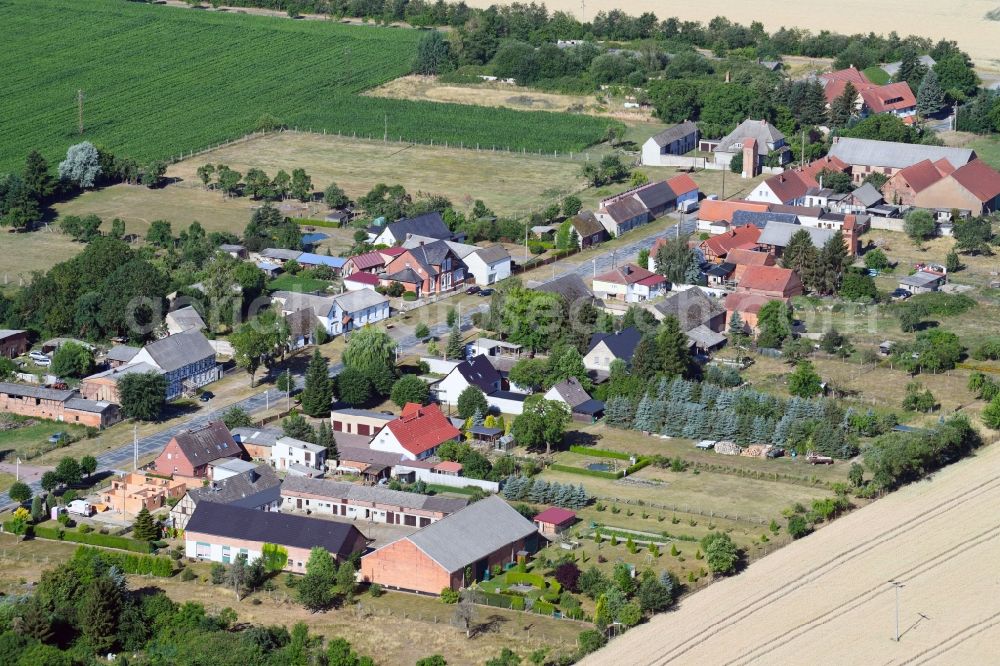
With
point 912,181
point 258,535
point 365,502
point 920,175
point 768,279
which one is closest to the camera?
point 258,535

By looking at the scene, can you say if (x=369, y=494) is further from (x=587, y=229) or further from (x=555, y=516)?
(x=587, y=229)

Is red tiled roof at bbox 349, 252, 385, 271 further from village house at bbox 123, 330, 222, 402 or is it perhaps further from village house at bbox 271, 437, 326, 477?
village house at bbox 271, 437, 326, 477

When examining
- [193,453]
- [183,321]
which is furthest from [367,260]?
[193,453]

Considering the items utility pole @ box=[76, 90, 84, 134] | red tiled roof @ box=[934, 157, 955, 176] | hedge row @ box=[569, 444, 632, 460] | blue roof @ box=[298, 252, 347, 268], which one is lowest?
utility pole @ box=[76, 90, 84, 134]

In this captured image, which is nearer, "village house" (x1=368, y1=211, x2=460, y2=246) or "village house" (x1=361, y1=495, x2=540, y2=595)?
"village house" (x1=361, y1=495, x2=540, y2=595)

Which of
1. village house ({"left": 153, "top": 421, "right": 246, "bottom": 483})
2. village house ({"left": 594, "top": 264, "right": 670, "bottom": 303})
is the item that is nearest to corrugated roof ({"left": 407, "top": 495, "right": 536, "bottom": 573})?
village house ({"left": 153, "top": 421, "right": 246, "bottom": 483})

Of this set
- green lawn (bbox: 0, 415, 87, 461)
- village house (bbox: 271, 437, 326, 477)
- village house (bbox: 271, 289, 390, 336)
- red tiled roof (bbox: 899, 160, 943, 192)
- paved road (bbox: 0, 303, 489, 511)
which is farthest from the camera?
red tiled roof (bbox: 899, 160, 943, 192)
